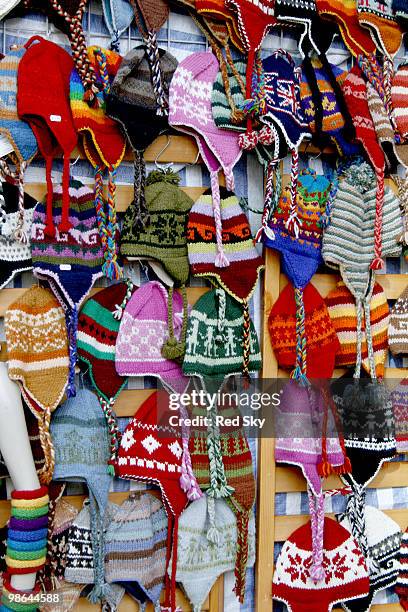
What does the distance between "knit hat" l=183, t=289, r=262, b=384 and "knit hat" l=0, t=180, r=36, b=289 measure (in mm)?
392

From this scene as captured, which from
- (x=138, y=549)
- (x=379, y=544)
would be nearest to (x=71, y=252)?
(x=138, y=549)

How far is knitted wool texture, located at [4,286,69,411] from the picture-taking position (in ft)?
4.60

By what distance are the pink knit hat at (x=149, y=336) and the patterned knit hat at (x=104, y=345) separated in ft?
0.07

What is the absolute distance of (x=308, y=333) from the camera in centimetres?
161

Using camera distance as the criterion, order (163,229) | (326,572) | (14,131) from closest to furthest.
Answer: (14,131) → (163,229) → (326,572)

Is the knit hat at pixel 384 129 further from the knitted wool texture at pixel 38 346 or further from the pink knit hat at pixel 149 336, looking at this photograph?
the knitted wool texture at pixel 38 346

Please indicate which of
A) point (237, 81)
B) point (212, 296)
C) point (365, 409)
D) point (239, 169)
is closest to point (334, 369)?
point (365, 409)

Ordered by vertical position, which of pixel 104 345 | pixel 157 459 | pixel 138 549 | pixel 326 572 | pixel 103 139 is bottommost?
pixel 326 572

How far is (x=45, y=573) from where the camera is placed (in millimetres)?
1478

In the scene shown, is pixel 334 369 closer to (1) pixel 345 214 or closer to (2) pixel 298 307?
(2) pixel 298 307

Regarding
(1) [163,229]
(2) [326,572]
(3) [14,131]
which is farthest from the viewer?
(2) [326,572]

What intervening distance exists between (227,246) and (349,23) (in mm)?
642

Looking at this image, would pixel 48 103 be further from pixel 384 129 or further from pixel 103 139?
pixel 384 129

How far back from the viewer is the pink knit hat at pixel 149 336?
1492mm
